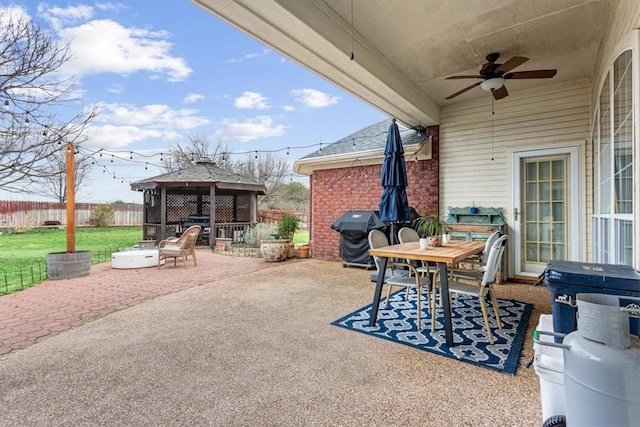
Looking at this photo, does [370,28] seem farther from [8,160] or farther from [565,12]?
[8,160]

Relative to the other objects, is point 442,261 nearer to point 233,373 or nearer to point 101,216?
point 233,373

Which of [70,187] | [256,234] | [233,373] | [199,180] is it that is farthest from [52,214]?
[233,373]

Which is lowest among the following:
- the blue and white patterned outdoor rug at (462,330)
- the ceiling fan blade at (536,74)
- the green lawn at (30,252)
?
the blue and white patterned outdoor rug at (462,330)

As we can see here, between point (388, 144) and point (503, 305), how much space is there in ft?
9.96

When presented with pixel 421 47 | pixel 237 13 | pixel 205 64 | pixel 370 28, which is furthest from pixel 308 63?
pixel 205 64

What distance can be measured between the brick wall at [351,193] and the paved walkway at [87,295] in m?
1.56

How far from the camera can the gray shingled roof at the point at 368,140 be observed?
275 inches

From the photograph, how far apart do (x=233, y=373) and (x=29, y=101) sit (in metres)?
6.73

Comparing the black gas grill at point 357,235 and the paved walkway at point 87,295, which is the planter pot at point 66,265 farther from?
the black gas grill at point 357,235

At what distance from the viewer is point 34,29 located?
549 centimetres

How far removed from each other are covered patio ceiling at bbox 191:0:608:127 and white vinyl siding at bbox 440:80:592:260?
0.41m

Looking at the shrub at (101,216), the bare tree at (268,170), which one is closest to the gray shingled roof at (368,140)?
the shrub at (101,216)

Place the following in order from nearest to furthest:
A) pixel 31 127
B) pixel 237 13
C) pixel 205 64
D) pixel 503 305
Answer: pixel 237 13 → pixel 503 305 → pixel 31 127 → pixel 205 64

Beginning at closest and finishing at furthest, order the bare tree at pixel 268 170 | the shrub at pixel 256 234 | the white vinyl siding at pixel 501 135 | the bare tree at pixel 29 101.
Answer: the white vinyl siding at pixel 501 135 < the bare tree at pixel 29 101 < the shrub at pixel 256 234 < the bare tree at pixel 268 170
